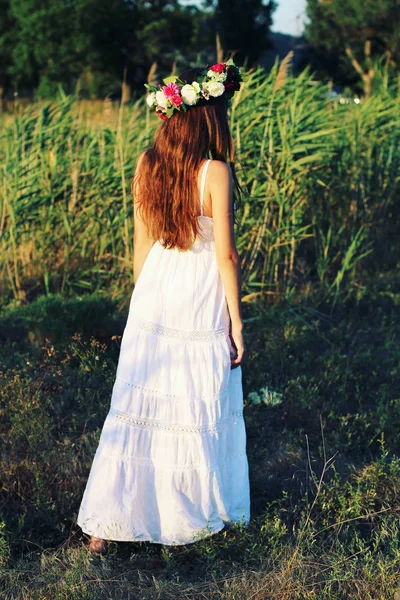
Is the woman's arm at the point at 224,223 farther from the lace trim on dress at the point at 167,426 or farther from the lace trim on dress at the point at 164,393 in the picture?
the lace trim on dress at the point at 167,426

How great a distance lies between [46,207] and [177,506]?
3.37 meters

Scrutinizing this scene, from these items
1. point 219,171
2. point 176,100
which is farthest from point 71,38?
point 219,171

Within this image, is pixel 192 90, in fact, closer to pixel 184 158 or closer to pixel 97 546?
pixel 184 158

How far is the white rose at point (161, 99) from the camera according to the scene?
8.82ft

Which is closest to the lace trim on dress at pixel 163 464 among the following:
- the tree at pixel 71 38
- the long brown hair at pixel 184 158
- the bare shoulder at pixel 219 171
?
the long brown hair at pixel 184 158

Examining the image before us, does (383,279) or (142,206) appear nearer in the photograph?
(142,206)

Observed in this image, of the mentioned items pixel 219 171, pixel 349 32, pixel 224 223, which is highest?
pixel 349 32

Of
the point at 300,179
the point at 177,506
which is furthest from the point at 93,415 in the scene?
the point at 300,179

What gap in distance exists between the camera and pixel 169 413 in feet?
9.14

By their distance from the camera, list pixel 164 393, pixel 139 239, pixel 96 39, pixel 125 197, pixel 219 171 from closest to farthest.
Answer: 1. pixel 219 171
2. pixel 164 393
3. pixel 139 239
4. pixel 125 197
5. pixel 96 39

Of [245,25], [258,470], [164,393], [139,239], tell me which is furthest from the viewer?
[245,25]

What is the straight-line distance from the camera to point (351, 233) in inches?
242

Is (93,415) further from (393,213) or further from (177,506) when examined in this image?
(393,213)

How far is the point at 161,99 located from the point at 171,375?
1062 mm
